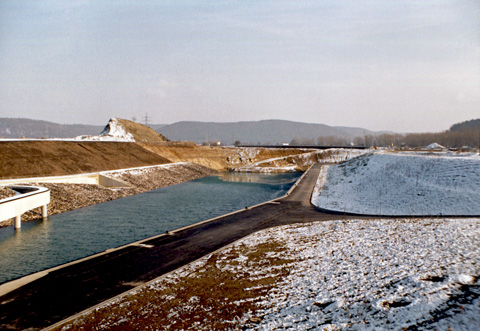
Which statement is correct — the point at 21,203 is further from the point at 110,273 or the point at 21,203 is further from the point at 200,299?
the point at 200,299

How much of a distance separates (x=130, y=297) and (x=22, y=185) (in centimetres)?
2651

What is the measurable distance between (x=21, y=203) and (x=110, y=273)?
15020mm

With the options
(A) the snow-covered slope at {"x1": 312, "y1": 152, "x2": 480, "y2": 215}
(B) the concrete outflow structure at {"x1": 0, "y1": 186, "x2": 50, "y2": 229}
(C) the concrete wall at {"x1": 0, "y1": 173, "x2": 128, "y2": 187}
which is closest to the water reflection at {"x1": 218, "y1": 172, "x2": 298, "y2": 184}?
(A) the snow-covered slope at {"x1": 312, "y1": 152, "x2": 480, "y2": 215}

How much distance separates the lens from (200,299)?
1162 centimetres

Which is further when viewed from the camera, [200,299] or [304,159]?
[304,159]

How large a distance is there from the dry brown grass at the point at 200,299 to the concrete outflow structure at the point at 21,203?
15.9 metres

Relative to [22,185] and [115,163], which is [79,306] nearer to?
[22,185]

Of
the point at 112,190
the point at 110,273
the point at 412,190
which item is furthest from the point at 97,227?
the point at 412,190

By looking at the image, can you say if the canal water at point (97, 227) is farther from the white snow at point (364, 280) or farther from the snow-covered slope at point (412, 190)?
the snow-covered slope at point (412, 190)

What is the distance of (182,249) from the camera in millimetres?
17688

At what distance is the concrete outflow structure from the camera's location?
22.3 metres

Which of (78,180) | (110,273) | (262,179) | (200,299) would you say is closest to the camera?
(200,299)

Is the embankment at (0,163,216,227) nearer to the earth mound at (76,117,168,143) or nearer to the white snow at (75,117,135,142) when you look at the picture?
the white snow at (75,117,135,142)

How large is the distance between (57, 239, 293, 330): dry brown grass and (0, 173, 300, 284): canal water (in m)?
8.21
